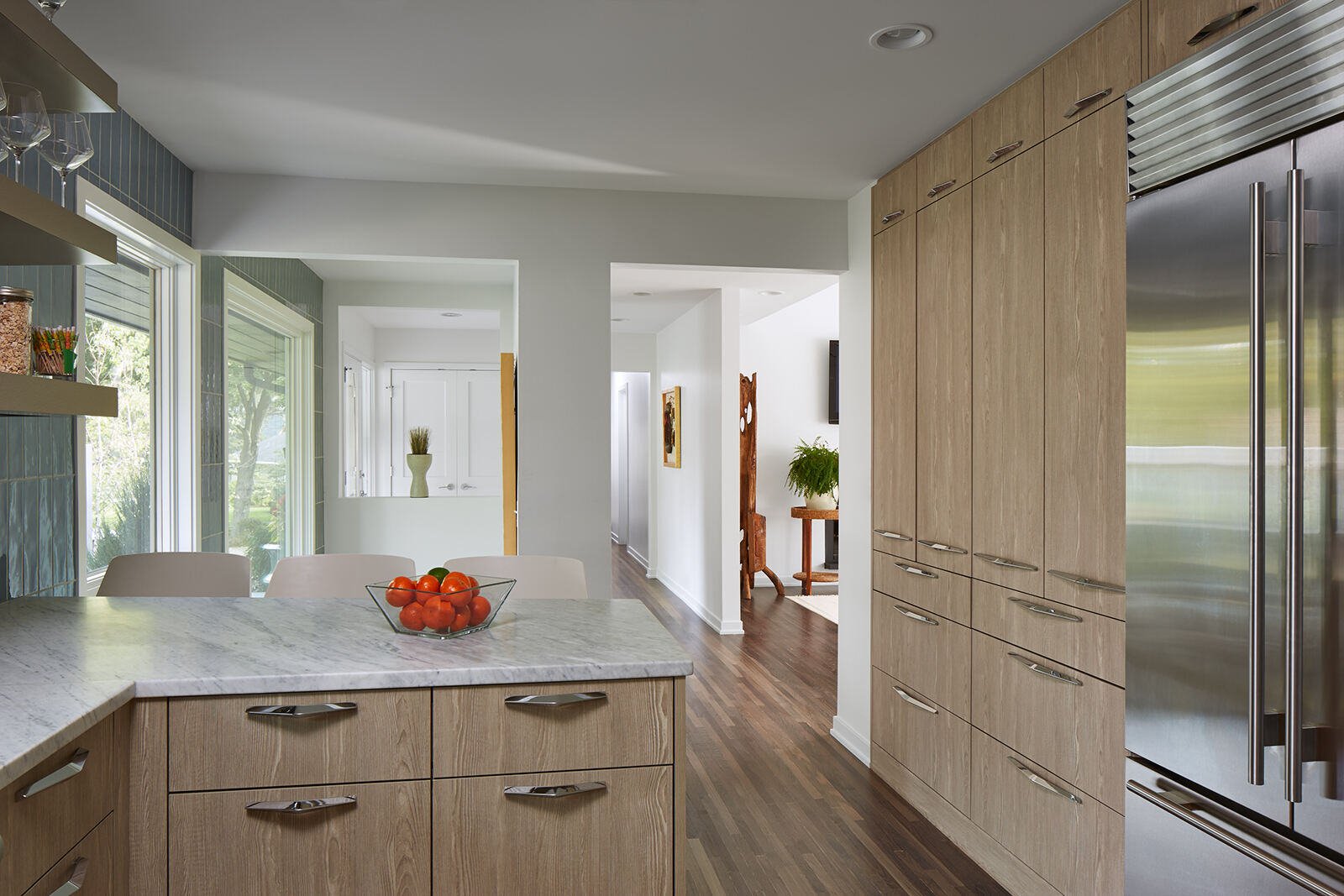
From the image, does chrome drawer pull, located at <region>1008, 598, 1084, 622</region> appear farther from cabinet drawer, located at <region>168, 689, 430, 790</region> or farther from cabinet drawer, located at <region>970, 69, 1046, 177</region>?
cabinet drawer, located at <region>168, 689, 430, 790</region>

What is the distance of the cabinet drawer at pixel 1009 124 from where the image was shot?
2535mm

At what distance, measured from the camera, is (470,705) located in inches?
64.3

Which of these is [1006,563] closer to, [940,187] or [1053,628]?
[1053,628]

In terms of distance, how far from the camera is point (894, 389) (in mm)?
3453

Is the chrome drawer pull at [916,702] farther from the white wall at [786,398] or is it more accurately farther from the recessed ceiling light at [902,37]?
the white wall at [786,398]

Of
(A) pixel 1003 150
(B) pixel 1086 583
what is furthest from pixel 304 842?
(A) pixel 1003 150

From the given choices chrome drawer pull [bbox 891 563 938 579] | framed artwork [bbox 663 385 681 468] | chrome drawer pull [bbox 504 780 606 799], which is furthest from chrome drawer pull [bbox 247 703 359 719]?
framed artwork [bbox 663 385 681 468]

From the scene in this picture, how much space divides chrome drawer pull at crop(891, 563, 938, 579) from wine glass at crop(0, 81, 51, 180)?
9.11ft

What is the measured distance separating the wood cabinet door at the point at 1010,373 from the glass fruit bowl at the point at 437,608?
1.53 m

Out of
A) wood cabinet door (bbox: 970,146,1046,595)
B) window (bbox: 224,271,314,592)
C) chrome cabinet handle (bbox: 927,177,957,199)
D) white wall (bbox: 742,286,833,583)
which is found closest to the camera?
wood cabinet door (bbox: 970,146,1046,595)

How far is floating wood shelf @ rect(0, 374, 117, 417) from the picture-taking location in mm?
1613

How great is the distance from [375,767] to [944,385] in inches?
87.7

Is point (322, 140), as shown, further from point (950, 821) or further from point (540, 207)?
point (950, 821)

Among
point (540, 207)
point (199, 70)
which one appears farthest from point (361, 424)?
point (199, 70)
